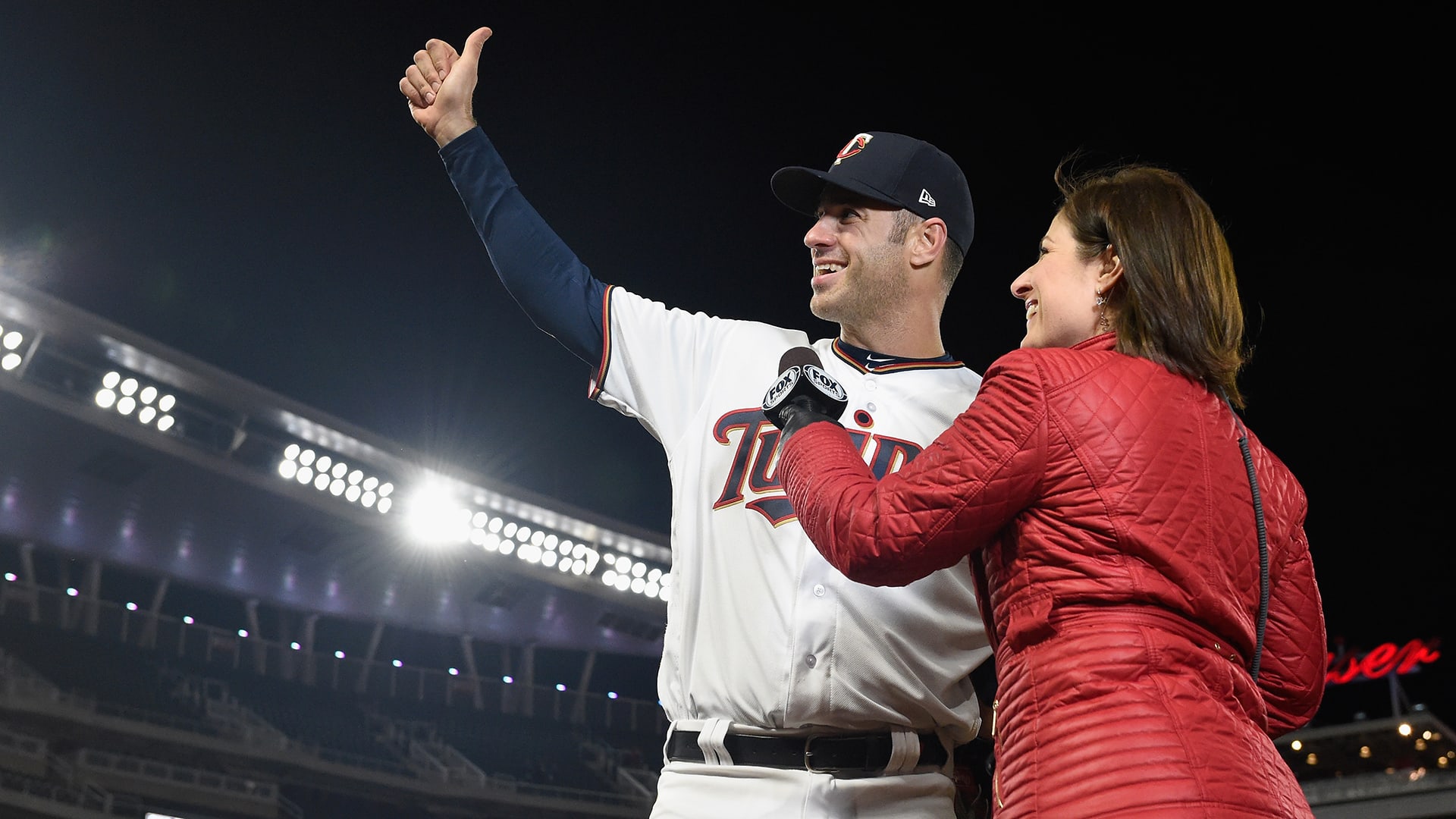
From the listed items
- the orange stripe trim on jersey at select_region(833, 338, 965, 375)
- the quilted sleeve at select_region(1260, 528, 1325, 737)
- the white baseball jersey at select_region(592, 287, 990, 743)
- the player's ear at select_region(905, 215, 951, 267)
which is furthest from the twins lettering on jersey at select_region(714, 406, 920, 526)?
the quilted sleeve at select_region(1260, 528, 1325, 737)

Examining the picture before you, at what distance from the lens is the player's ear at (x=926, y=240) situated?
2.81 m

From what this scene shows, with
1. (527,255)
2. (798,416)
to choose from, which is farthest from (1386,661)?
(798,416)

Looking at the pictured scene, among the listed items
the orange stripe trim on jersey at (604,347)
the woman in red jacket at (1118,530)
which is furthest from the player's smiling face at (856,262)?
the woman in red jacket at (1118,530)

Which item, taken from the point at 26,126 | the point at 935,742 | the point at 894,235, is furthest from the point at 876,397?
the point at 26,126

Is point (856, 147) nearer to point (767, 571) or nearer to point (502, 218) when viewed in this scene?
point (502, 218)

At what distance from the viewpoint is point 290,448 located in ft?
Result: 46.3

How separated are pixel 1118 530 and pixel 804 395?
1.82ft

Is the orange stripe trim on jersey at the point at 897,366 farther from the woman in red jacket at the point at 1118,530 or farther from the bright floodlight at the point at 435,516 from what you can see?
the bright floodlight at the point at 435,516

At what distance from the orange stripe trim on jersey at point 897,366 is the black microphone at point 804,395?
79 centimetres

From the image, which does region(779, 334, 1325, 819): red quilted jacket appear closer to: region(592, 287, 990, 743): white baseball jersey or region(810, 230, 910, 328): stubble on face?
region(592, 287, 990, 743): white baseball jersey

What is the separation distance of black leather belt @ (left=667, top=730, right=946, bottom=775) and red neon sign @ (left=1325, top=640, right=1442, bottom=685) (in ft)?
65.8

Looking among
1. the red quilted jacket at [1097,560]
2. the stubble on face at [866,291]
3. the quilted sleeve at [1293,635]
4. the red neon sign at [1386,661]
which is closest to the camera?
the red quilted jacket at [1097,560]

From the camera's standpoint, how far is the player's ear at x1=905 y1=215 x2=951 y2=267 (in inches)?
111

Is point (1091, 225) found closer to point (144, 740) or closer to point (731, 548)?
point (731, 548)
